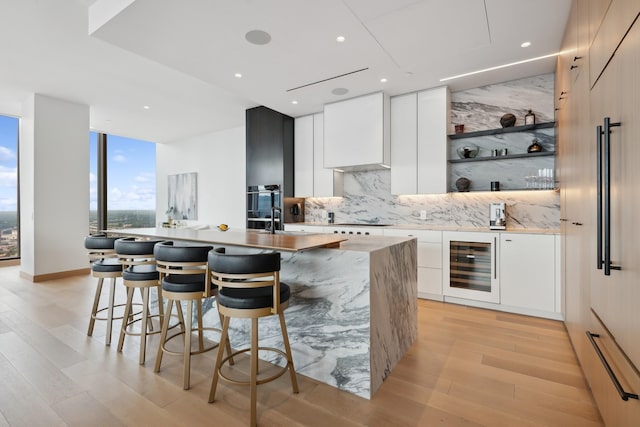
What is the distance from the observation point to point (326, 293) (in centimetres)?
216

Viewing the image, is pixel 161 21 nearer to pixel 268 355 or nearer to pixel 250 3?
pixel 250 3

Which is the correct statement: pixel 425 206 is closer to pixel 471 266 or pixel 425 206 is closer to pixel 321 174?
pixel 471 266

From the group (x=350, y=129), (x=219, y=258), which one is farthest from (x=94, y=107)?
(x=219, y=258)

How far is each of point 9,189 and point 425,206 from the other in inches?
307

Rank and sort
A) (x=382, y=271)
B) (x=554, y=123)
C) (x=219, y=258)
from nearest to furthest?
(x=219, y=258), (x=382, y=271), (x=554, y=123)

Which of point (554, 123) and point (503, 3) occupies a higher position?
point (503, 3)

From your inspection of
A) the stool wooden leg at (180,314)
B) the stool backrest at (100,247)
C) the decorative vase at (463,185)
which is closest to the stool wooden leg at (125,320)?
the stool wooden leg at (180,314)

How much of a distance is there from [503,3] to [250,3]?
2.00m

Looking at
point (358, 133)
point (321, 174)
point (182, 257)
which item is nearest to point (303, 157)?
point (321, 174)

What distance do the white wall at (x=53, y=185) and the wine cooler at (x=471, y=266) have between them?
603cm

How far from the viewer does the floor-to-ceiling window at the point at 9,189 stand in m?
5.96

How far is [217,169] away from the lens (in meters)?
7.05

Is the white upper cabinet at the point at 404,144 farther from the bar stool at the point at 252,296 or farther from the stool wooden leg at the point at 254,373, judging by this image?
the stool wooden leg at the point at 254,373

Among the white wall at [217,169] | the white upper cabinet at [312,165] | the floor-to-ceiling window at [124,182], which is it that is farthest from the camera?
the floor-to-ceiling window at [124,182]
